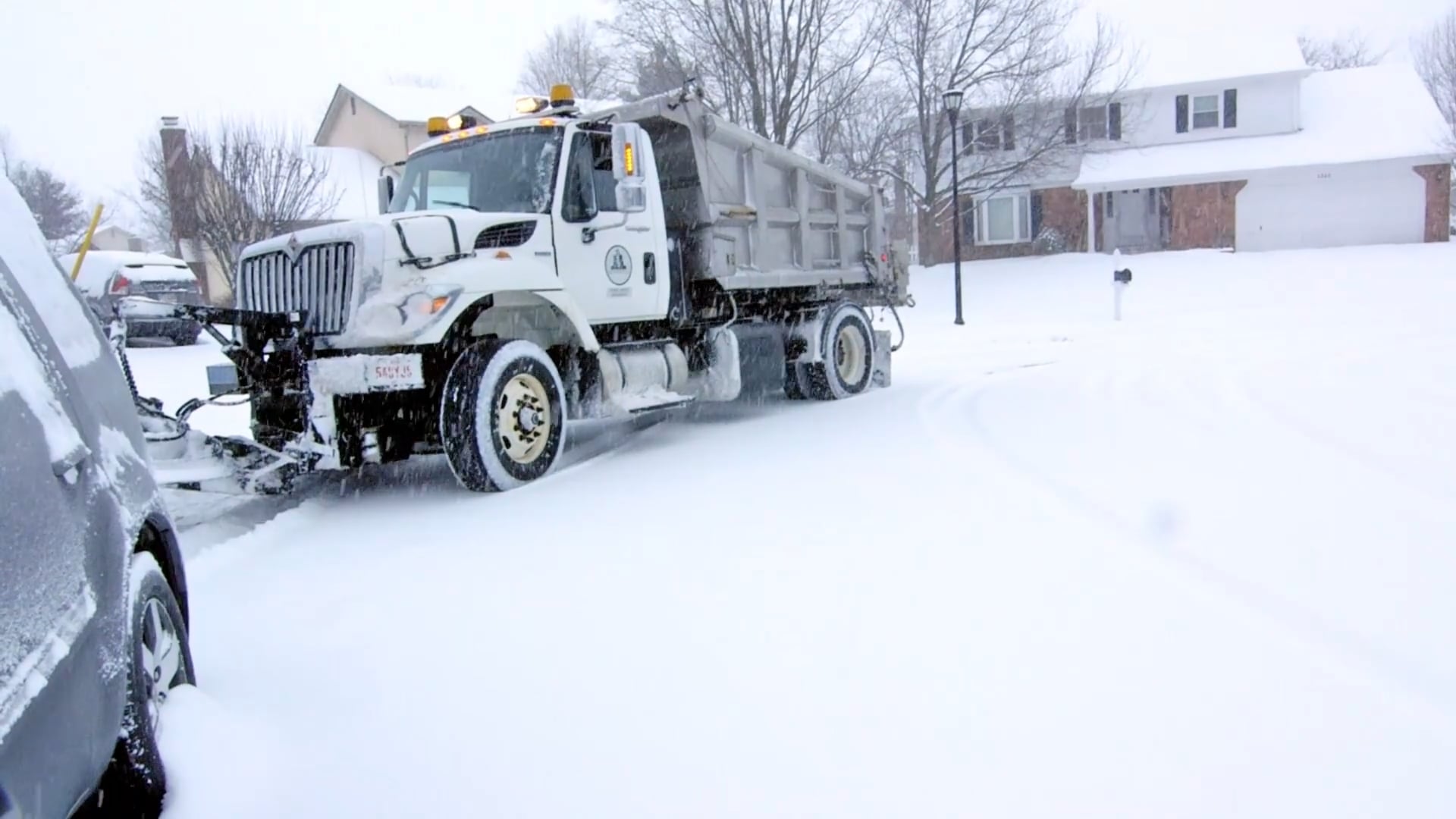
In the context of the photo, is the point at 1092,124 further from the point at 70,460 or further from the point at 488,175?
the point at 70,460

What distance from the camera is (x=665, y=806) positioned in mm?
2789

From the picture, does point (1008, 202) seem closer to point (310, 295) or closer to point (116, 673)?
point (310, 295)

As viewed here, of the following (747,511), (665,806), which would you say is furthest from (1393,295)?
(665,806)

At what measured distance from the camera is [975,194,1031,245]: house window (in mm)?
34688

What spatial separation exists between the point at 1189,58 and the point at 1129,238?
19.9 feet

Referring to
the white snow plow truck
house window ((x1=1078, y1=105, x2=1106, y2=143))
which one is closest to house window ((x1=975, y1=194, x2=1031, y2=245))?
house window ((x1=1078, y1=105, x2=1106, y2=143))

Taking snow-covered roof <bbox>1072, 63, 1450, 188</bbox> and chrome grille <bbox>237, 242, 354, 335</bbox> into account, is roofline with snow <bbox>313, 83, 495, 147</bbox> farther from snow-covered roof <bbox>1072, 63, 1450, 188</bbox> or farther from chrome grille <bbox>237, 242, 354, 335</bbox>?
chrome grille <bbox>237, 242, 354, 335</bbox>

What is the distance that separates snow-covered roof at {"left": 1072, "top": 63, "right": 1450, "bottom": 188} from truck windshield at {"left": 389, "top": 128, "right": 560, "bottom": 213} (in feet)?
89.4

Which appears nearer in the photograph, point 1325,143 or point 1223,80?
point 1325,143

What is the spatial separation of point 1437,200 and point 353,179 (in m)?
34.2

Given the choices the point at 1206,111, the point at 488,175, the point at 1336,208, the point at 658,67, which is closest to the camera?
the point at 488,175

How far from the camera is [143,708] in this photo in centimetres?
256

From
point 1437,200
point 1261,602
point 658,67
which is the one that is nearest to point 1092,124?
point 1437,200

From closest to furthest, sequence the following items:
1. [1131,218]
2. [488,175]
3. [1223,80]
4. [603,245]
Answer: [488,175]
[603,245]
[1223,80]
[1131,218]
